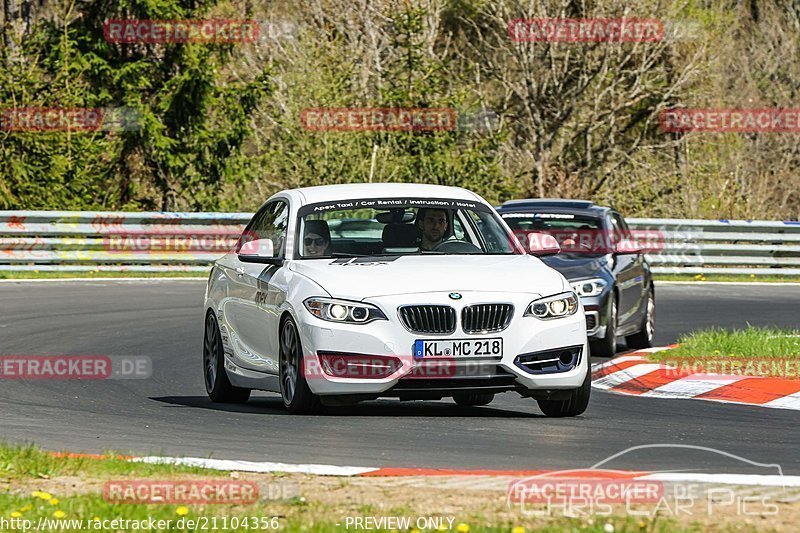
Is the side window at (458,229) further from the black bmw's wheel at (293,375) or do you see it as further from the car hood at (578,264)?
the car hood at (578,264)

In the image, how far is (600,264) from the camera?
637 inches

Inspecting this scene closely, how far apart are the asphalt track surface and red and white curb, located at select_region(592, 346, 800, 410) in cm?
37

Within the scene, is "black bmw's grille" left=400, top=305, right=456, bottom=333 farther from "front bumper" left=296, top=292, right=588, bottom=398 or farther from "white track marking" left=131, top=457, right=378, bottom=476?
"white track marking" left=131, top=457, right=378, bottom=476

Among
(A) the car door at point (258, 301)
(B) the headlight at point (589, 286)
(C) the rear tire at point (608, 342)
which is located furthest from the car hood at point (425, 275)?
(C) the rear tire at point (608, 342)

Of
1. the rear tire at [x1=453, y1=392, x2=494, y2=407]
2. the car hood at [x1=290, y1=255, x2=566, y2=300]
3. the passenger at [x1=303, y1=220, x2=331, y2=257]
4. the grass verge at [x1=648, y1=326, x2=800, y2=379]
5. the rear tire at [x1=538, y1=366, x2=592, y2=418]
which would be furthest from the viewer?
the grass verge at [x1=648, y1=326, x2=800, y2=379]

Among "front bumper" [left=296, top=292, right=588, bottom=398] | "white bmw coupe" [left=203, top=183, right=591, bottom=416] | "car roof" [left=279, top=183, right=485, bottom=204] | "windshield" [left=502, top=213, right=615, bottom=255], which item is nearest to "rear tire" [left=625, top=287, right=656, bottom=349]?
"windshield" [left=502, top=213, right=615, bottom=255]

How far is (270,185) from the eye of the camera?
33719mm

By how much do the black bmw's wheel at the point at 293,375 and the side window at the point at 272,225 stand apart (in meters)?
0.84

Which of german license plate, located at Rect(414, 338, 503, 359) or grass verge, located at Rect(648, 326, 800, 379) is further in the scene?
grass verge, located at Rect(648, 326, 800, 379)

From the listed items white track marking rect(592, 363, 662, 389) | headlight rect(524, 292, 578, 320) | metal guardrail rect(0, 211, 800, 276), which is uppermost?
headlight rect(524, 292, 578, 320)

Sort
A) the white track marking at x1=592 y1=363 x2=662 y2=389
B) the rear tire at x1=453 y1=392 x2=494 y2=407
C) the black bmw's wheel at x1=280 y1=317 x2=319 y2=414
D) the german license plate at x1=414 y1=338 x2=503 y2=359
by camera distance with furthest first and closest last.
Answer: the white track marking at x1=592 y1=363 x2=662 y2=389
the rear tire at x1=453 y1=392 x2=494 y2=407
the black bmw's wheel at x1=280 y1=317 x2=319 y2=414
the german license plate at x1=414 y1=338 x2=503 y2=359

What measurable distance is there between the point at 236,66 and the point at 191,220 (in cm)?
1643

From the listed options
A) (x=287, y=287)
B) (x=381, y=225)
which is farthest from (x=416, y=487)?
(x=381, y=225)

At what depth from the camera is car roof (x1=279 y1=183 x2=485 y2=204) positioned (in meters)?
11.5
